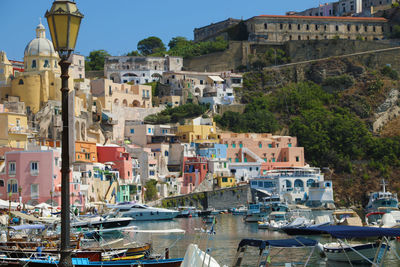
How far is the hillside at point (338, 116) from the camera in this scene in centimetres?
7575

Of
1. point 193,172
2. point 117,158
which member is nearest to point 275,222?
point 117,158

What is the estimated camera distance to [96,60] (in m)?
96.6

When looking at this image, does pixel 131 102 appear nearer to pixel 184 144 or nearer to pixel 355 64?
pixel 184 144

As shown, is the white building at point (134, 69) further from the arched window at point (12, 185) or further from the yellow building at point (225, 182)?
the arched window at point (12, 185)

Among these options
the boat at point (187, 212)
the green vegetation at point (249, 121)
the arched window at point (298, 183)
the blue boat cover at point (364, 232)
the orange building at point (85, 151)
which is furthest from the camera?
the green vegetation at point (249, 121)

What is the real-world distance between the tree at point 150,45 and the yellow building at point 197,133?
33876mm

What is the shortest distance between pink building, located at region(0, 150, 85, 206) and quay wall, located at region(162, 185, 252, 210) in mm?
18163

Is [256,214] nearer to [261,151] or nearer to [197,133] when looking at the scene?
[261,151]

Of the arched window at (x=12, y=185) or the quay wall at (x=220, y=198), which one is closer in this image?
the arched window at (x=12, y=185)

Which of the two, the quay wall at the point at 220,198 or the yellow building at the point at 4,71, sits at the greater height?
the yellow building at the point at 4,71

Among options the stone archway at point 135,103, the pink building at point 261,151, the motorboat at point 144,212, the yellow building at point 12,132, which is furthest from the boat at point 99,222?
the stone archway at point 135,103

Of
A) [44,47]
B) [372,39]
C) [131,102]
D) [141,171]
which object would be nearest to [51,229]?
[141,171]

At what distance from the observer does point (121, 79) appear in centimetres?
8719

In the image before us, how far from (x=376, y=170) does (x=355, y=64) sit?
838 inches
